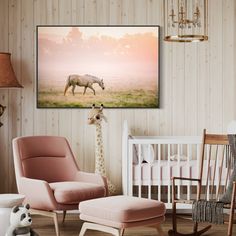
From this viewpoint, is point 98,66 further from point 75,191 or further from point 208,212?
point 208,212

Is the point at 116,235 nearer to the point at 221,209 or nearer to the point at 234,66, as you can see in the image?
the point at 221,209

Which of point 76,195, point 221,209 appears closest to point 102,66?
point 76,195

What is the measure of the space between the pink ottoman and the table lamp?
1.85m

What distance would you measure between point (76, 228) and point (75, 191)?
0.56 m

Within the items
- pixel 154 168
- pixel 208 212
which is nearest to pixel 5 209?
pixel 208 212

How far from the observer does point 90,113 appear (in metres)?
6.07

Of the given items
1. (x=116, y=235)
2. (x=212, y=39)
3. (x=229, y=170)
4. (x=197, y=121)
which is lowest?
(x=116, y=235)

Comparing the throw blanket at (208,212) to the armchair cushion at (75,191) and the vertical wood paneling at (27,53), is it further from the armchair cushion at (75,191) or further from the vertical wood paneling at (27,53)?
the vertical wood paneling at (27,53)

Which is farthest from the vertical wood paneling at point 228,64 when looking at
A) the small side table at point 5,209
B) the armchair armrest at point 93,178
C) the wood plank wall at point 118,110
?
the small side table at point 5,209

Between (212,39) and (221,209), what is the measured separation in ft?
7.96

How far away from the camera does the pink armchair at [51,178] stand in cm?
488

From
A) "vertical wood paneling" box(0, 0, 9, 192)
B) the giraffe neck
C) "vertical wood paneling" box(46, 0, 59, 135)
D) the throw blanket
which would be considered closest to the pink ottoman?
the throw blanket

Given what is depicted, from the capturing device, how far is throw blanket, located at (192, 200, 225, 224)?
4543 millimetres

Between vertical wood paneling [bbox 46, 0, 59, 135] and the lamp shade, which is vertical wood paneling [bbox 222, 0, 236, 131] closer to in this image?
vertical wood paneling [bbox 46, 0, 59, 135]
